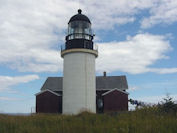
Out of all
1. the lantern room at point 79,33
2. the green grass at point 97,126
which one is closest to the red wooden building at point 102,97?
the lantern room at point 79,33

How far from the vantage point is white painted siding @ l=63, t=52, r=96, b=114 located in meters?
21.4

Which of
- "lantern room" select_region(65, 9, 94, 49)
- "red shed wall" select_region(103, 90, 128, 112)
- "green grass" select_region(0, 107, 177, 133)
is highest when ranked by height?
"lantern room" select_region(65, 9, 94, 49)

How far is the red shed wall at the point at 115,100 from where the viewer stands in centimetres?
2656

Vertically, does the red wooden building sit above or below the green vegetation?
above

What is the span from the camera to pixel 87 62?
21875 millimetres

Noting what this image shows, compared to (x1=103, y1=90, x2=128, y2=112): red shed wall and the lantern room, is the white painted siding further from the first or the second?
(x1=103, y1=90, x2=128, y2=112): red shed wall

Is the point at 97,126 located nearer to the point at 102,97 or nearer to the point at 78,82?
the point at 78,82

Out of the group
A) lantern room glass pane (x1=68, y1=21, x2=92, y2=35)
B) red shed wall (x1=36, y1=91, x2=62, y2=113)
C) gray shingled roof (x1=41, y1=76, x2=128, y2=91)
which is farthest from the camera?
gray shingled roof (x1=41, y1=76, x2=128, y2=91)

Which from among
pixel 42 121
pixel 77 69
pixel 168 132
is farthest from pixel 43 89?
pixel 168 132

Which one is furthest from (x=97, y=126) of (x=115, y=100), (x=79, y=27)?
(x=115, y=100)

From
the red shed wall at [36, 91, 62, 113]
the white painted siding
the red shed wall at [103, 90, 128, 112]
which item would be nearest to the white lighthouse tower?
the white painted siding

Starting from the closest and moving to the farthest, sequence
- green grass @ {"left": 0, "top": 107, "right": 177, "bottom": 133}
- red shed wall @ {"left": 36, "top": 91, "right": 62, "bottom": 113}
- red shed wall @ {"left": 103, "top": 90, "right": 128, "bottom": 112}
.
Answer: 1. green grass @ {"left": 0, "top": 107, "right": 177, "bottom": 133}
2. red shed wall @ {"left": 103, "top": 90, "right": 128, "bottom": 112}
3. red shed wall @ {"left": 36, "top": 91, "right": 62, "bottom": 113}

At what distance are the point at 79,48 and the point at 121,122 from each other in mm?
12607

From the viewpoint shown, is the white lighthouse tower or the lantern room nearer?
Answer: the white lighthouse tower
